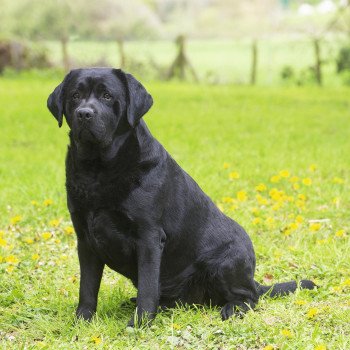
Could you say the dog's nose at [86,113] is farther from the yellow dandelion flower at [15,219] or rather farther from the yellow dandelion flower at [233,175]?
the yellow dandelion flower at [233,175]

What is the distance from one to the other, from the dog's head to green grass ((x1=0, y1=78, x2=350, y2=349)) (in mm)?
1104

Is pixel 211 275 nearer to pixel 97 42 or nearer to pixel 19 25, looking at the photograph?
pixel 97 42

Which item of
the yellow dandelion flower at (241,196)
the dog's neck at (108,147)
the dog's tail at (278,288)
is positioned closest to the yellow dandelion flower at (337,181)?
the yellow dandelion flower at (241,196)

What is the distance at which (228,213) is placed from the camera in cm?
630

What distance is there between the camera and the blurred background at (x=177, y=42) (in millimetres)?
20234

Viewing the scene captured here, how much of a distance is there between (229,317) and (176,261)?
0.46m

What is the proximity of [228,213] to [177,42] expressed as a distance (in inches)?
605

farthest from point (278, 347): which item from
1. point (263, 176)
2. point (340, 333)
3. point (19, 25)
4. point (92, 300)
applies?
point (19, 25)

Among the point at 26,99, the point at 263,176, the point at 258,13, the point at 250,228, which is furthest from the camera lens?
the point at 258,13

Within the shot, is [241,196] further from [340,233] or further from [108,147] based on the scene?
[108,147]

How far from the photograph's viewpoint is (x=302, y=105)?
1499 cm

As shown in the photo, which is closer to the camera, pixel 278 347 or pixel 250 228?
pixel 278 347

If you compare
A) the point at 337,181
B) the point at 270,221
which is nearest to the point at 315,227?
the point at 270,221

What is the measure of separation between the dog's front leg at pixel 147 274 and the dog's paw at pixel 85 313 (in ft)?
1.11
